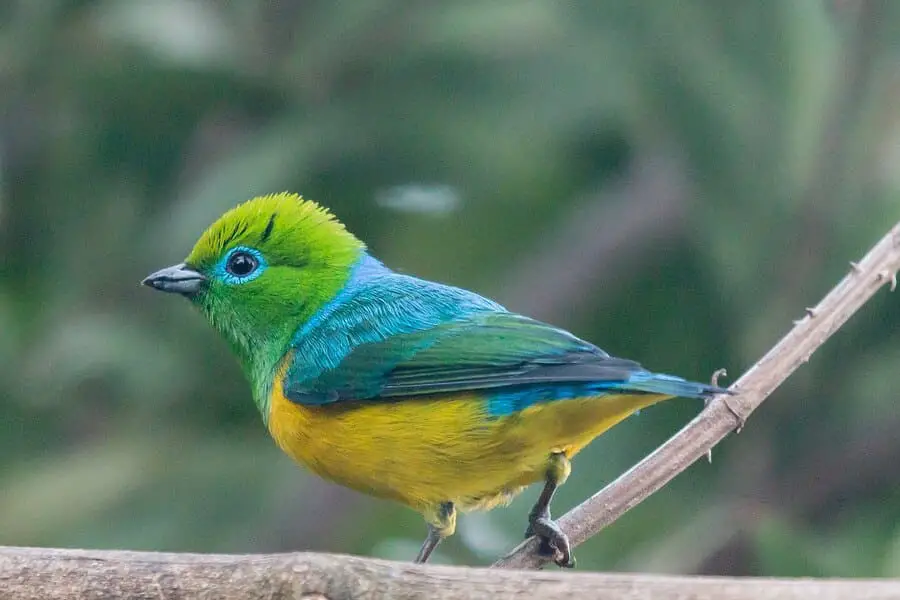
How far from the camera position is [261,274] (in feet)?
11.1

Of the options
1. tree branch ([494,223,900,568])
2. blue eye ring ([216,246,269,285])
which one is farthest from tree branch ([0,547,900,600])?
blue eye ring ([216,246,269,285])

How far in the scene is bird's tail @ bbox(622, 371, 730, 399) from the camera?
2344 millimetres

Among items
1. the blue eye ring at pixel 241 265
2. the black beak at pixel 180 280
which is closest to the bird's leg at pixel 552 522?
the blue eye ring at pixel 241 265

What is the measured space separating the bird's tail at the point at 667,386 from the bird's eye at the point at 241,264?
1.26 metres

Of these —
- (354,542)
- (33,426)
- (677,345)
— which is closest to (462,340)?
(677,345)

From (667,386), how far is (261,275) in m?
1.34

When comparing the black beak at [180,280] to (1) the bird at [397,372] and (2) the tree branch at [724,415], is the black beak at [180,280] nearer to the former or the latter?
(1) the bird at [397,372]

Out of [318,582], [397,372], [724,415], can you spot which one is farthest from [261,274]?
[318,582]

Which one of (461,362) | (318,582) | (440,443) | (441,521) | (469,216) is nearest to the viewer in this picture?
(318,582)

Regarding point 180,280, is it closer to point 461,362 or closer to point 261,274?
point 261,274

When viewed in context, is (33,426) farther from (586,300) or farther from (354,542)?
(586,300)

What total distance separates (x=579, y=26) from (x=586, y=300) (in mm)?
898

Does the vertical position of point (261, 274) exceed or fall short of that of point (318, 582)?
it exceeds it

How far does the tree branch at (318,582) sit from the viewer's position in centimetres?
185
